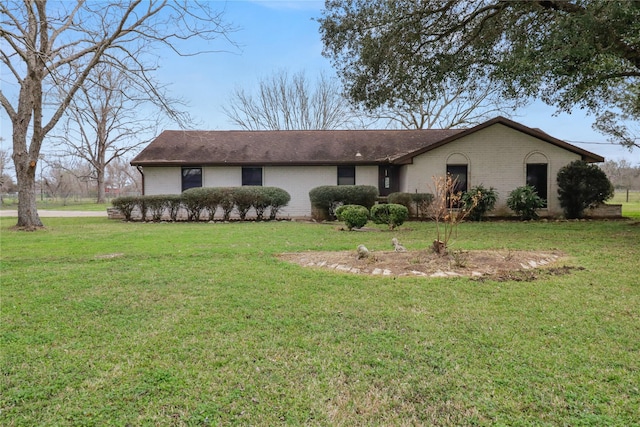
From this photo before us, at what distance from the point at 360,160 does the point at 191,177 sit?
7.75 meters

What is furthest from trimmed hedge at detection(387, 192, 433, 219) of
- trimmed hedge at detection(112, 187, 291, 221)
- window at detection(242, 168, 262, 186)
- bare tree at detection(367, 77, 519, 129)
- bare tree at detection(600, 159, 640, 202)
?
bare tree at detection(600, 159, 640, 202)

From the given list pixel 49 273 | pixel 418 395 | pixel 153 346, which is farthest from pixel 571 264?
pixel 49 273

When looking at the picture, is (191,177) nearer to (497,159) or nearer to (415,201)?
(415,201)

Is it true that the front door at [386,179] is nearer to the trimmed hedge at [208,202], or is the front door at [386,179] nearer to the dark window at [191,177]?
the trimmed hedge at [208,202]

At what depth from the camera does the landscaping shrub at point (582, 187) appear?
14.0 metres

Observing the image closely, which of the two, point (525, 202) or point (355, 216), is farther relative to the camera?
point (525, 202)

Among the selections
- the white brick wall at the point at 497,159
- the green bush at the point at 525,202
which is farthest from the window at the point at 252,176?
the green bush at the point at 525,202

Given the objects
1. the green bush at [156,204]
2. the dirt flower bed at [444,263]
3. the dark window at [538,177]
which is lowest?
the dirt flower bed at [444,263]

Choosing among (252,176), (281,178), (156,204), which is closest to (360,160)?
(281,178)

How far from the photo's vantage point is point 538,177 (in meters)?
15.1

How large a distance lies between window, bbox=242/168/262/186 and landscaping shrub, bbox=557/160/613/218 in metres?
12.4

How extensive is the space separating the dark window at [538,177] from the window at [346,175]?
7161 millimetres

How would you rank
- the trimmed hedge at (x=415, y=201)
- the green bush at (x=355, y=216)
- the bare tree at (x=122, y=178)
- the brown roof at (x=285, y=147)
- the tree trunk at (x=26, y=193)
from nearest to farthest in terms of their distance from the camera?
the green bush at (x=355, y=216) < the tree trunk at (x=26, y=193) < the trimmed hedge at (x=415, y=201) < the brown roof at (x=285, y=147) < the bare tree at (x=122, y=178)

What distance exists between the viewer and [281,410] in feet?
7.75
